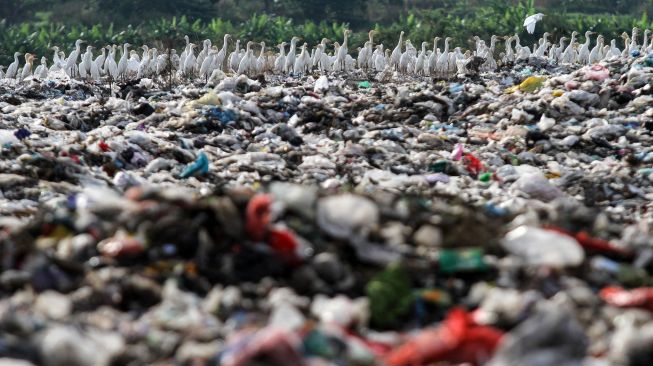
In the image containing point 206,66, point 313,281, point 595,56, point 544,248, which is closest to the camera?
point 313,281

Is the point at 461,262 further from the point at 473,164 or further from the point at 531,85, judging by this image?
the point at 531,85

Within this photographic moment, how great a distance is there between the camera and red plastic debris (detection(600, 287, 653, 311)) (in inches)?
155

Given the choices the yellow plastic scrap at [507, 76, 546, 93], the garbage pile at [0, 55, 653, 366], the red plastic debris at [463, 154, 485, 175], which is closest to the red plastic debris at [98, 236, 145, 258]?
the garbage pile at [0, 55, 653, 366]

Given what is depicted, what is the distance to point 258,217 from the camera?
4.35 meters

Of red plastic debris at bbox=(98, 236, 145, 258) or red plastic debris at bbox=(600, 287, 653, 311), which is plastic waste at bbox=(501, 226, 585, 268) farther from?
red plastic debris at bbox=(98, 236, 145, 258)

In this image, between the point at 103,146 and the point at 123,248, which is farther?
the point at 103,146

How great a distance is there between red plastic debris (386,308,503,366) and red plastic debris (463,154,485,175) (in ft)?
17.8

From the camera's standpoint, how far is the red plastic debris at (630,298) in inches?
155

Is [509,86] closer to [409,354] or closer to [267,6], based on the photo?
[409,354]

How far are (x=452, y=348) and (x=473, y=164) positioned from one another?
5652 millimetres

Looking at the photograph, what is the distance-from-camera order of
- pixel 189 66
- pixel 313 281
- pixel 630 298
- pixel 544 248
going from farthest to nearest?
pixel 189 66
pixel 544 248
pixel 313 281
pixel 630 298

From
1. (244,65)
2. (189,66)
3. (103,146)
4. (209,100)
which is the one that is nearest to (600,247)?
(103,146)

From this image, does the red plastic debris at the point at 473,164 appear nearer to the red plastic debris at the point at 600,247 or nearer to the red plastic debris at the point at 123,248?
the red plastic debris at the point at 600,247

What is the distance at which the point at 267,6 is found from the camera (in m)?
35.9
